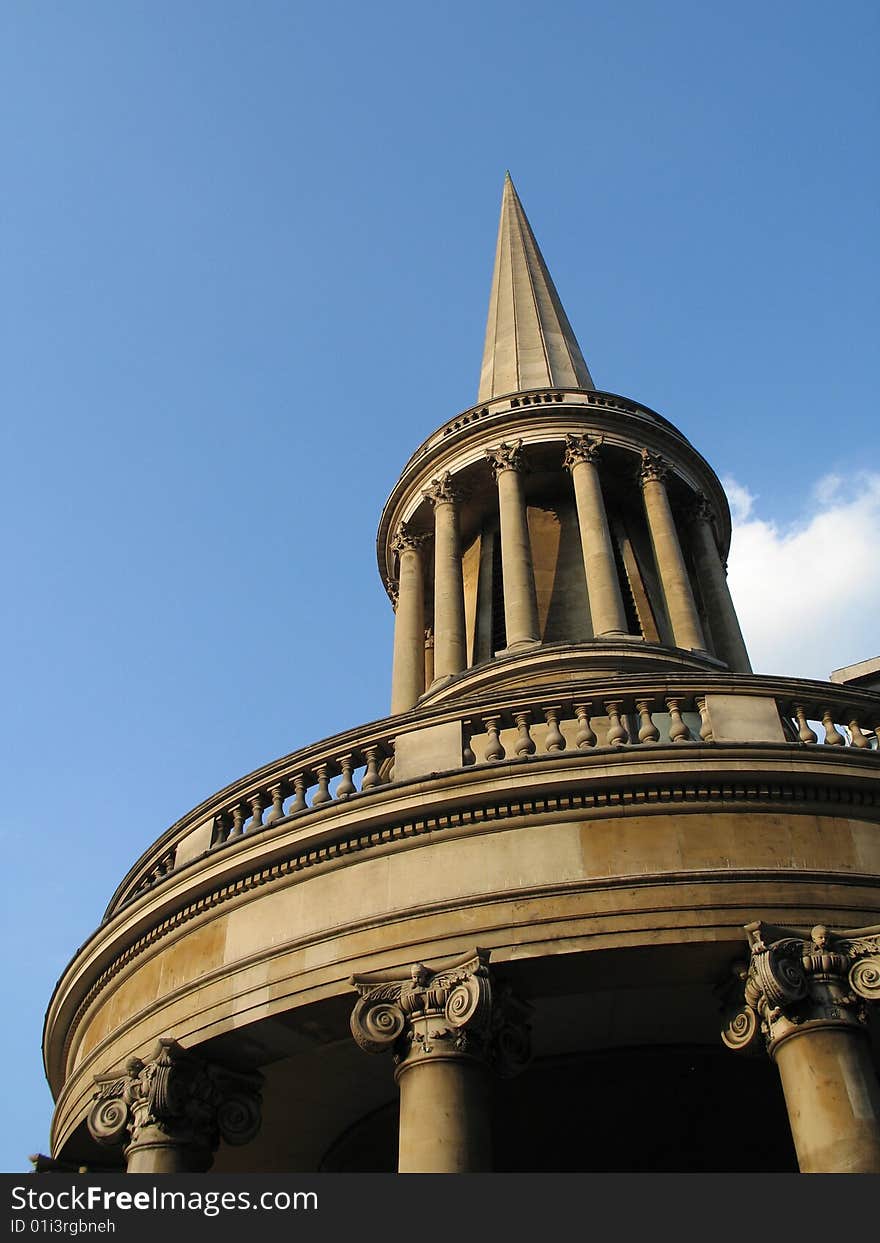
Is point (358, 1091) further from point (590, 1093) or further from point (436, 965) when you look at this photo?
point (436, 965)

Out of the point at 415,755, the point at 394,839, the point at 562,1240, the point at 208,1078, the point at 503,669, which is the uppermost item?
the point at 503,669

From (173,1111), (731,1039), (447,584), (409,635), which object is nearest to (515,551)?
(447,584)

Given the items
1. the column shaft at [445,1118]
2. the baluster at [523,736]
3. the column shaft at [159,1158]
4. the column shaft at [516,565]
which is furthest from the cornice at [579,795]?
the column shaft at [516,565]

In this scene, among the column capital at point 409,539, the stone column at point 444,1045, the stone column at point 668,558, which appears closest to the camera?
the stone column at point 444,1045

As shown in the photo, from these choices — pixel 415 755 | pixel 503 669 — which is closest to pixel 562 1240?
pixel 415 755

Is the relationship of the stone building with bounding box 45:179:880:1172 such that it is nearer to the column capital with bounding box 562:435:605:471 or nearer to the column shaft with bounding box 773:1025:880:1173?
the column shaft with bounding box 773:1025:880:1173

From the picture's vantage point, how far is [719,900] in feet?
49.3

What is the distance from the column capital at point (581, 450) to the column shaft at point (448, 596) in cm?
360

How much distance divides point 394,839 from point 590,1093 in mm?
6313

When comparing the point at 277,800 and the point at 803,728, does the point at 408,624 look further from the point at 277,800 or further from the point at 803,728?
the point at 803,728

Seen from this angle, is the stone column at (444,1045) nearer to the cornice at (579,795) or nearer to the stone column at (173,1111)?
the cornice at (579,795)

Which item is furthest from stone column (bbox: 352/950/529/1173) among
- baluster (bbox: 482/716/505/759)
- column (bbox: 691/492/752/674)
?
column (bbox: 691/492/752/674)

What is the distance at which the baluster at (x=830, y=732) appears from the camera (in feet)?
55.4

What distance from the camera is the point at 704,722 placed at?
17.5 meters
